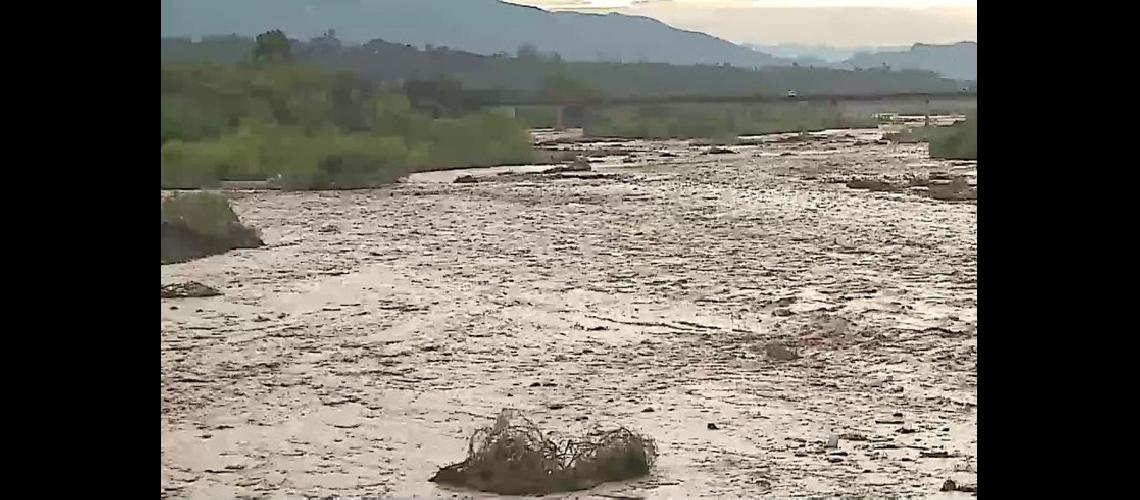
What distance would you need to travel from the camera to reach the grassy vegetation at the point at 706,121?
31.7 ft

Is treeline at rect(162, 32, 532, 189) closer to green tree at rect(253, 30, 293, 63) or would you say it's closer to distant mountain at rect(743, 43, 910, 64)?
green tree at rect(253, 30, 293, 63)

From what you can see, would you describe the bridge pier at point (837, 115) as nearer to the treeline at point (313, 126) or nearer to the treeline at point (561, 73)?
the treeline at point (561, 73)

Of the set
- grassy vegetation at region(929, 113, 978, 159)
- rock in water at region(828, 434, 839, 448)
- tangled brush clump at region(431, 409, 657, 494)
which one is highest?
grassy vegetation at region(929, 113, 978, 159)

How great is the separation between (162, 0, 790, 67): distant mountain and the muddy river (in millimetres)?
901

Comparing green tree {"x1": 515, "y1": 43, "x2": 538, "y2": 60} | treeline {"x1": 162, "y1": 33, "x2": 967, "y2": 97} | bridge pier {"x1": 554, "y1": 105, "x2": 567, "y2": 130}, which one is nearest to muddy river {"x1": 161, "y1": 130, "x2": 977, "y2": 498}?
bridge pier {"x1": 554, "y1": 105, "x2": 567, "y2": 130}

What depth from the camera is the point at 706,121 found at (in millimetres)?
10062

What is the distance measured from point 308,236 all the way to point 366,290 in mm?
661

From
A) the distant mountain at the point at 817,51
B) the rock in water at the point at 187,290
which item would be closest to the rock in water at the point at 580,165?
the distant mountain at the point at 817,51

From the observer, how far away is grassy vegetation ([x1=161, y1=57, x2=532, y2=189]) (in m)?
7.93

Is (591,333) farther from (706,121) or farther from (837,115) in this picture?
(837,115)
